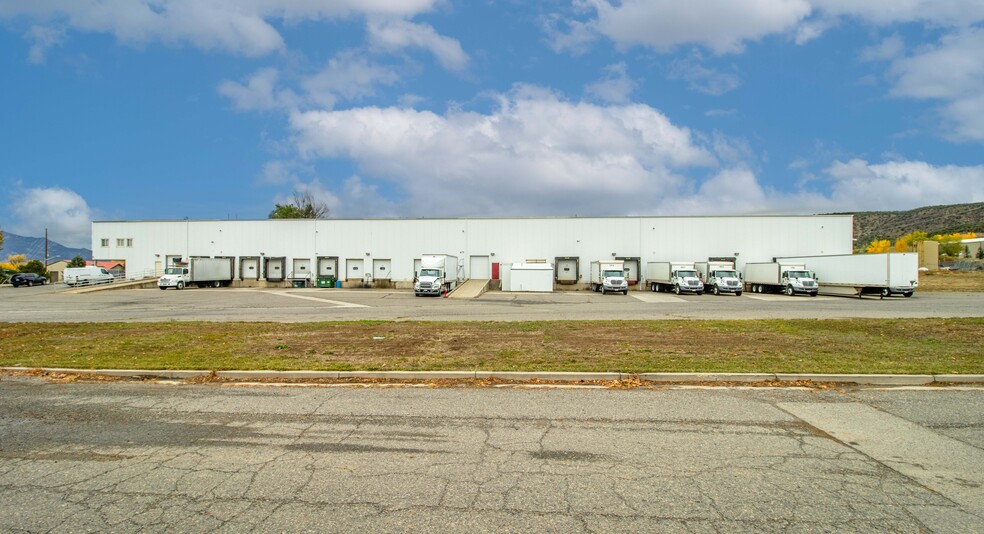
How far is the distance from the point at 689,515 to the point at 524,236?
52.5 meters

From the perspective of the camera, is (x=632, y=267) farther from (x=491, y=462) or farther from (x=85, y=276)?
(x=85, y=276)

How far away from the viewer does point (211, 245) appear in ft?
200

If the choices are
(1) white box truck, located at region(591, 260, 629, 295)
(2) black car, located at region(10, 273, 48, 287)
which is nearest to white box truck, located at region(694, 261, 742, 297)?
(1) white box truck, located at region(591, 260, 629, 295)

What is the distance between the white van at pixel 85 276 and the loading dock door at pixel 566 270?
4650 cm

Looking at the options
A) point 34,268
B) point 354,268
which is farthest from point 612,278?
point 34,268

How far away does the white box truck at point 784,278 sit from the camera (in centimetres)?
4382

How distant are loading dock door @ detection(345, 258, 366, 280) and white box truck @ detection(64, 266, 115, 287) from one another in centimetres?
2430

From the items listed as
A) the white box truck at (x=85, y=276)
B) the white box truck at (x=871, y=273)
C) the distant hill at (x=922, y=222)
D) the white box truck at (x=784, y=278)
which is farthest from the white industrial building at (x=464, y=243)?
the distant hill at (x=922, y=222)

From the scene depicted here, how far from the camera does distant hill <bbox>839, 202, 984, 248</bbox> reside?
433 feet

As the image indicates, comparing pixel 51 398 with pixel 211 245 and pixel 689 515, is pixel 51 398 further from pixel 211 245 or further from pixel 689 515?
pixel 211 245

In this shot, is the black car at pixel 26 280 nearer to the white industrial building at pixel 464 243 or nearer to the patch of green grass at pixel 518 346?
the white industrial building at pixel 464 243

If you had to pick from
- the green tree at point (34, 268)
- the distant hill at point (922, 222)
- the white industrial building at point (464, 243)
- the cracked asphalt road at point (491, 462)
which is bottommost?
the cracked asphalt road at point (491, 462)

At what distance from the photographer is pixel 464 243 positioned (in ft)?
187

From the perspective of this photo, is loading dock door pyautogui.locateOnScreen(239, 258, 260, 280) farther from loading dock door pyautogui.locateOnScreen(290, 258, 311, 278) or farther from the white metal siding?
loading dock door pyautogui.locateOnScreen(290, 258, 311, 278)
